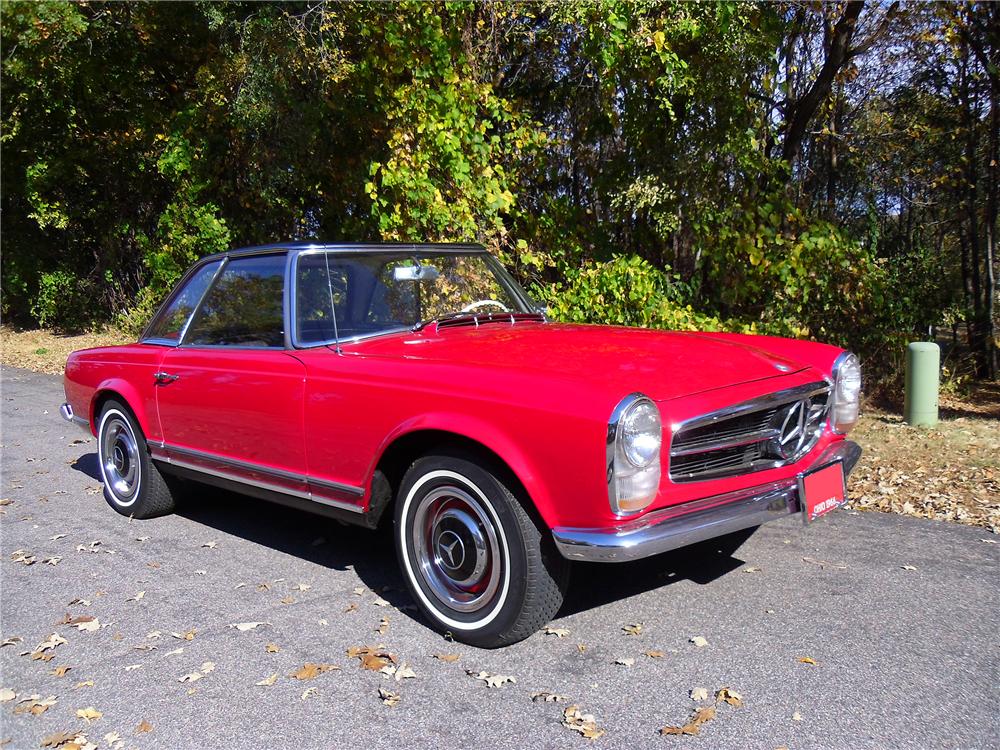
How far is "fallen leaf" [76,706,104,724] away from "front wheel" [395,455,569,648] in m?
1.30

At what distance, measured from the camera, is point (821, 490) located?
11.9 ft

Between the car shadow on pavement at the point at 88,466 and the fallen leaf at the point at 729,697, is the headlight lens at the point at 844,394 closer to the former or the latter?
the fallen leaf at the point at 729,697

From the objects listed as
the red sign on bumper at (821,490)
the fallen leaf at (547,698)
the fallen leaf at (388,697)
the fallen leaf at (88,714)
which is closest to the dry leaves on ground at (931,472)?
the red sign on bumper at (821,490)

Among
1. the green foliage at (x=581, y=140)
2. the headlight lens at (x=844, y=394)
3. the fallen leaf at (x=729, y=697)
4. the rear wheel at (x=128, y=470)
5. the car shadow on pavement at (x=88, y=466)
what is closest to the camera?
the fallen leaf at (x=729, y=697)

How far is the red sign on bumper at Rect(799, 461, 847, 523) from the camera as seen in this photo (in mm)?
3525

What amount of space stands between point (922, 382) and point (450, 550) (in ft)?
17.9

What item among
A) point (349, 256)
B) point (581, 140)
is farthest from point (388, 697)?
point (581, 140)

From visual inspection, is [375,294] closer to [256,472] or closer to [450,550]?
[256,472]

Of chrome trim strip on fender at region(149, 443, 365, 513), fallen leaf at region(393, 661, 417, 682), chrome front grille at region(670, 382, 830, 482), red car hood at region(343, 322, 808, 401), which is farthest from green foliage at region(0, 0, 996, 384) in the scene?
fallen leaf at region(393, 661, 417, 682)

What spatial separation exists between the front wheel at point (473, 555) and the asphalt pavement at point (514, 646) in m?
0.14

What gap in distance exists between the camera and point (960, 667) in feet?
10.5

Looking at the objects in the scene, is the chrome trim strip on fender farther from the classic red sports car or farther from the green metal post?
the green metal post

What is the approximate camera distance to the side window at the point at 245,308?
4492mm

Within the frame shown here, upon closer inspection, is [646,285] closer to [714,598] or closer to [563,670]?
[714,598]
